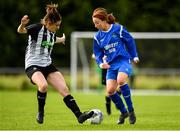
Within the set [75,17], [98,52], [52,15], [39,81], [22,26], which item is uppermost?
[52,15]

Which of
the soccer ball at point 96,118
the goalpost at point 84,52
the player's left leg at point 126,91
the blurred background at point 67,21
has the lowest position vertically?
the blurred background at point 67,21

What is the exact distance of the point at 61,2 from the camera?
4119 cm

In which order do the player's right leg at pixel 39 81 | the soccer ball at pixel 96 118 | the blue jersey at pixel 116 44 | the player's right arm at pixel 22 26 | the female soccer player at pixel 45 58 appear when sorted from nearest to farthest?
1. the player's right arm at pixel 22 26
2. the player's right leg at pixel 39 81
3. the female soccer player at pixel 45 58
4. the soccer ball at pixel 96 118
5. the blue jersey at pixel 116 44

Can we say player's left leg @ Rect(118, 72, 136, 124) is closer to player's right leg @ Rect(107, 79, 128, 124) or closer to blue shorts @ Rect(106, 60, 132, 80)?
blue shorts @ Rect(106, 60, 132, 80)

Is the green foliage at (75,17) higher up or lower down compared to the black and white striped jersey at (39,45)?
lower down

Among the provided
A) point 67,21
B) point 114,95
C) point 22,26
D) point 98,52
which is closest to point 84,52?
point 67,21

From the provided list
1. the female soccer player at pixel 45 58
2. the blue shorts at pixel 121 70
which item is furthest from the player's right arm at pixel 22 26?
the blue shorts at pixel 121 70

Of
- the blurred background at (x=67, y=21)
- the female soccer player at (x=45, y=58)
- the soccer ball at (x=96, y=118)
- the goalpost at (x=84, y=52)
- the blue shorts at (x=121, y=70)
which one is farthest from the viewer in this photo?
the blurred background at (x=67, y=21)

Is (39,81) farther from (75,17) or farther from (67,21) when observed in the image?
(75,17)

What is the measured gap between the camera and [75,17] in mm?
43812

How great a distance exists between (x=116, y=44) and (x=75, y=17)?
31320 mm

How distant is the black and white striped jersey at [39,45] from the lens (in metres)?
12.1

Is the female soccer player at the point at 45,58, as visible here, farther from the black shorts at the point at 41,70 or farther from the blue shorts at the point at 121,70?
Answer: the blue shorts at the point at 121,70

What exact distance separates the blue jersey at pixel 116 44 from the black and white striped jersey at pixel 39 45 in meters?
1.01
